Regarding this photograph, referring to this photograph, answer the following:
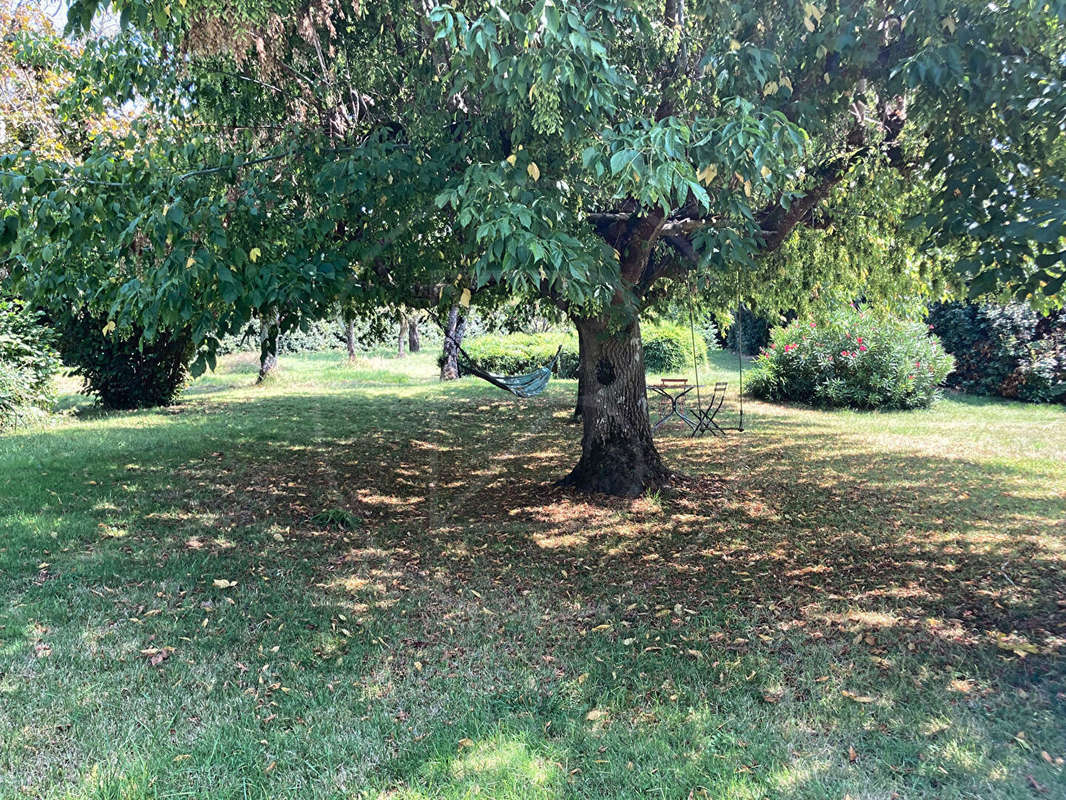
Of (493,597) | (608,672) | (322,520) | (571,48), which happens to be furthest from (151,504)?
(571,48)

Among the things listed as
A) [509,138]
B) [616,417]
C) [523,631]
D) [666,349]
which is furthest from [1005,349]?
[523,631]

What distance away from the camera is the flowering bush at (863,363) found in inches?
472

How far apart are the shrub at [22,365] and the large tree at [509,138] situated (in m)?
5.65

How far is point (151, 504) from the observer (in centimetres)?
582

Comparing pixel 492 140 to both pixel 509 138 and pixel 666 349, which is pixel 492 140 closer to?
pixel 509 138

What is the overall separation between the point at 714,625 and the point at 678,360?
14725mm

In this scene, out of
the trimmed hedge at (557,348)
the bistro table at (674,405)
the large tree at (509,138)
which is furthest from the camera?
the trimmed hedge at (557,348)

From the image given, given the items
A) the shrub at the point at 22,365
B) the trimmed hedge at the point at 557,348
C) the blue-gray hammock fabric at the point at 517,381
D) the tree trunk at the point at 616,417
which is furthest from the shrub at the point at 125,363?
the tree trunk at the point at 616,417

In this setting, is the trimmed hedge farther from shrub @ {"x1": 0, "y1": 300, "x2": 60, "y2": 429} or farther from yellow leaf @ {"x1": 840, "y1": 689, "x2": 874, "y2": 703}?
yellow leaf @ {"x1": 840, "y1": 689, "x2": 874, "y2": 703}

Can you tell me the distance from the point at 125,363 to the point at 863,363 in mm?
12432

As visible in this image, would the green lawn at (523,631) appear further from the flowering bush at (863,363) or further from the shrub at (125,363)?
the flowering bush at (863,363)

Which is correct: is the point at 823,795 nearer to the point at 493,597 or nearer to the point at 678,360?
the point at 493,597

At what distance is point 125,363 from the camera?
11.0m

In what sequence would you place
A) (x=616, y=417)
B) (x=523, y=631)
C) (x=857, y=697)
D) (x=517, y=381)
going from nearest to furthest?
(x=857, y=697), (x=523, y=631), (x=616, y=417), (x=517, y=381)
